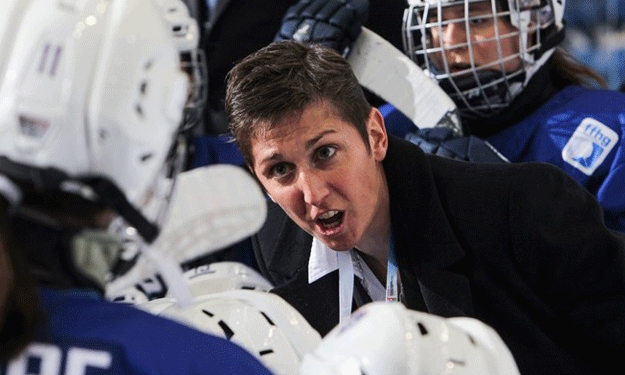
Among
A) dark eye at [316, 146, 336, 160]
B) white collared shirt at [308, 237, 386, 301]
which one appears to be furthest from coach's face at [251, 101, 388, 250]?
white collared shirt at [308, 237, 386, 301]

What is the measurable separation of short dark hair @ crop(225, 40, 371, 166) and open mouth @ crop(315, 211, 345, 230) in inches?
5.6

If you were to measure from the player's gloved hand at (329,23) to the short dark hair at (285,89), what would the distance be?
63cm

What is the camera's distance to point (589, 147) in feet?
8.63

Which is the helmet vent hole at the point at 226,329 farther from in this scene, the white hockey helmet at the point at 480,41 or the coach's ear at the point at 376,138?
the white hockey helmet at the point at 480,41

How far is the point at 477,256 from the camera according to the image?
7.02 feet

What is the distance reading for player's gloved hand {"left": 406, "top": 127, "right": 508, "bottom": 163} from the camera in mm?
2566

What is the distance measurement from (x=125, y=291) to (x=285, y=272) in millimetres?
296

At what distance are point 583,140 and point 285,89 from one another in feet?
2.66

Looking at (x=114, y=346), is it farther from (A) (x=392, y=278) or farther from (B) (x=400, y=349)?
(A) (x=392, y=278)

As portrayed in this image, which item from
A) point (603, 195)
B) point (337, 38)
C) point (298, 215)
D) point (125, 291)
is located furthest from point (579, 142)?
point (125, 291)

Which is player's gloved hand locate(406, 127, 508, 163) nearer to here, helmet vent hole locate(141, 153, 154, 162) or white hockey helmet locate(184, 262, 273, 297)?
white hockey helmet locate(184, 262, 273, 297)

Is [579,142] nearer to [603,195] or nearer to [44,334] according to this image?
[603,195]

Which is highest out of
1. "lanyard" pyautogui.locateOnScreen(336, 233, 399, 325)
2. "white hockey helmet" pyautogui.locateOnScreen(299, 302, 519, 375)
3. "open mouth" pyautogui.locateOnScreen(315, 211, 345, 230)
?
"white hockey helmet" pyautogui.locateOnScreen(299, 302, 519, 375)

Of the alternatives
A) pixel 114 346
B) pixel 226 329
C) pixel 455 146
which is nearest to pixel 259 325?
pixel 226 329
